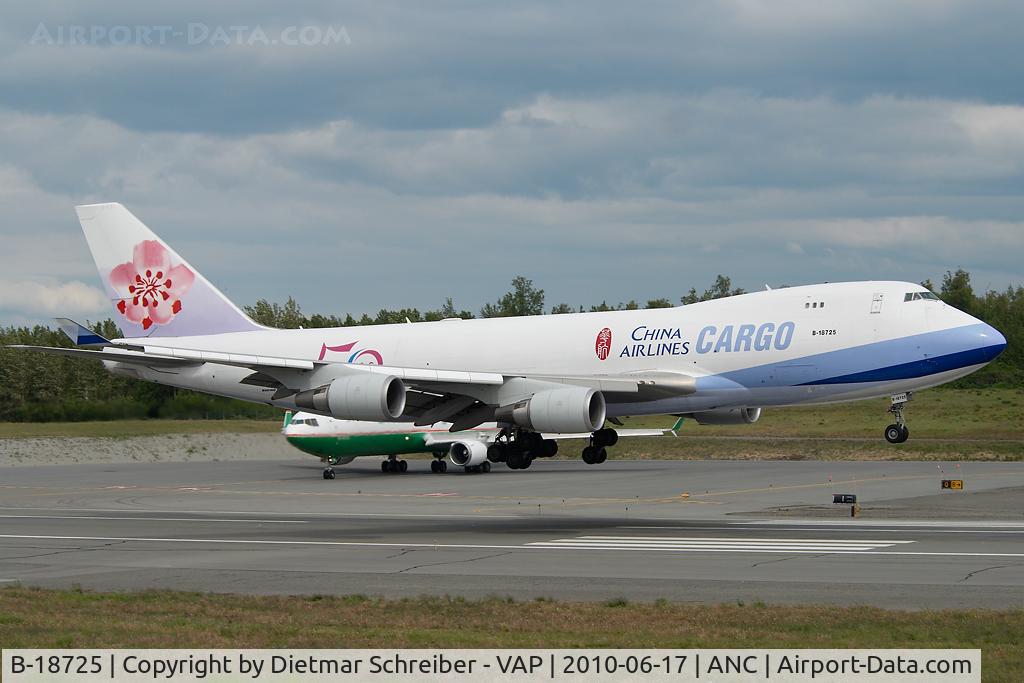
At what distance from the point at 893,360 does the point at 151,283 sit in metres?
27.4

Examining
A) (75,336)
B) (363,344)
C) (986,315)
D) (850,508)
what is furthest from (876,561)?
(986,315)

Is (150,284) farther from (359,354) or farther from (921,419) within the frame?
(921,419)

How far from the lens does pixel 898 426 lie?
35.2 metres

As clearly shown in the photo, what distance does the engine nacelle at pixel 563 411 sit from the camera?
1419 inches

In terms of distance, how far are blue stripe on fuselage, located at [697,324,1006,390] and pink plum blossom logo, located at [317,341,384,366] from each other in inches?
533

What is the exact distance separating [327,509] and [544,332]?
14819mm

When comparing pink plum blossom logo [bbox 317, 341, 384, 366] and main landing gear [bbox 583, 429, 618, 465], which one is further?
pink plum blossom logo [bbox 317, 341, 384, 366]

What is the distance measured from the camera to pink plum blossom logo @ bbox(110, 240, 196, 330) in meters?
47.4

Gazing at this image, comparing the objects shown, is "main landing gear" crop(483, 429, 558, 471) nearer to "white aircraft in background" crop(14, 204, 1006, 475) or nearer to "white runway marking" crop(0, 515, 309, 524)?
"white aircraft in background" crop(14, 204, 1006, 475)

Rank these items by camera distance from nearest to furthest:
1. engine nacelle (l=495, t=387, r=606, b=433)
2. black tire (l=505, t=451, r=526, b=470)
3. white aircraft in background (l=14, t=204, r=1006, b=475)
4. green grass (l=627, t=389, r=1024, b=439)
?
white aircraft in background (l=14, t=204, r=1006, b=475) < engine nacelle (l=495, t=387, r=606, b=433) < black tire (l=505, t=451, r=526, b=470) < green grass (l=627, t=389, r=1024, b=439)

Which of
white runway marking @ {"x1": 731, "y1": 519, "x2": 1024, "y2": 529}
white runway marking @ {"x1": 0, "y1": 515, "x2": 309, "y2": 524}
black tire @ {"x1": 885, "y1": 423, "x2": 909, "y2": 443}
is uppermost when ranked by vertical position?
black tire @ {"x1": 885, "y1": 423, "x2": 909, "y2": 443}

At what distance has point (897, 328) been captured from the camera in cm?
3550
